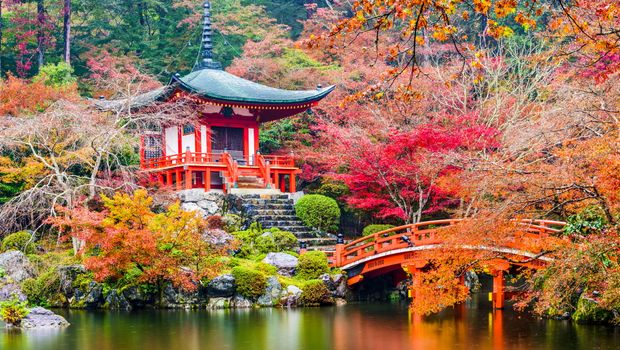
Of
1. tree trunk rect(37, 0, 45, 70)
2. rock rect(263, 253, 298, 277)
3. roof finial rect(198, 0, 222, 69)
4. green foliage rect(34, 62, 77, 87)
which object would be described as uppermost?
tree trunk rect(37, 0, 45, 70)

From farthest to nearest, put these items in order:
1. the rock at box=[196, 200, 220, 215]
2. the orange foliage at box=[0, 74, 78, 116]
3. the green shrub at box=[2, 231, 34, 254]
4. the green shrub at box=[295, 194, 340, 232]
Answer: the orange foliage at box=[0, 74, 78, 116] → the rock at box=[196, 200, 220, 215] → the green shrub at box=[295, 194, 340, 232] → the green shrub at box=[2, 231, 34, 254]

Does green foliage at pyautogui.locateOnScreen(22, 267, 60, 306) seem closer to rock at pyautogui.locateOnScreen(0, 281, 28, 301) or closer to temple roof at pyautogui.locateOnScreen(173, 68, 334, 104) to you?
rock at pyautogui.locateOnScreen(0, 281, 28, 301)

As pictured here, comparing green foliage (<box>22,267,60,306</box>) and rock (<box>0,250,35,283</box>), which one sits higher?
rock (<box>0,250,35,283</box>)

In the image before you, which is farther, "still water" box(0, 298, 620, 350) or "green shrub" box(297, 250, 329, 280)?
"green shrub" box(297, 250, 329, 280)

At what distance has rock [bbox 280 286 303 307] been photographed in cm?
1842

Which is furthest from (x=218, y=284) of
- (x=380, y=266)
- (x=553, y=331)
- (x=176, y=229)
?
(x=553, y=331)

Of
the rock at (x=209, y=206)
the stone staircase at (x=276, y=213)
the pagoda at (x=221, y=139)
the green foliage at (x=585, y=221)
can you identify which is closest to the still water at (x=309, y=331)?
the green foliage at (x=585, y=221)

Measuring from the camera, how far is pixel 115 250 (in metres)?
17.7

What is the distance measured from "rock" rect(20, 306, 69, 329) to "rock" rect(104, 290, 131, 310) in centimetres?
274

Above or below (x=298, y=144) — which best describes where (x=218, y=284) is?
below

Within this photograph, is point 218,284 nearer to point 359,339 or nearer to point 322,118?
point 359,339

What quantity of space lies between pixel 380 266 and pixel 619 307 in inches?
254

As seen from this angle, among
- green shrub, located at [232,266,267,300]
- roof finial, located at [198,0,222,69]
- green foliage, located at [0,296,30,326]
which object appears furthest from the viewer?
roof finial, located at [198,0,222,69]

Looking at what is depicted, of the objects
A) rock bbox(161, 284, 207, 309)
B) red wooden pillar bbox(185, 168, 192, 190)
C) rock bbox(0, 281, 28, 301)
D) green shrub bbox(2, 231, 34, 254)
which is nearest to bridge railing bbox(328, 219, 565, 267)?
rock bbox(161, 284, 207, 309)
